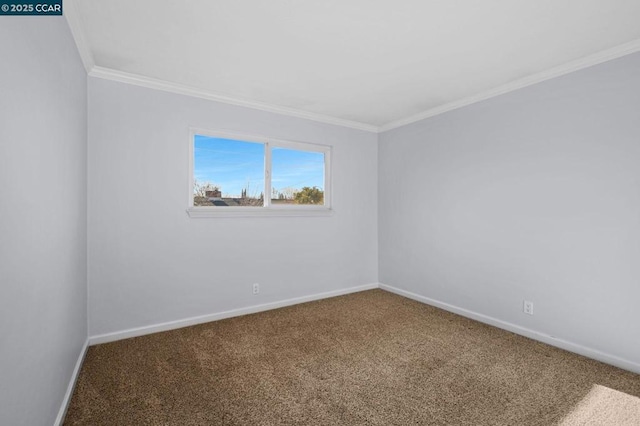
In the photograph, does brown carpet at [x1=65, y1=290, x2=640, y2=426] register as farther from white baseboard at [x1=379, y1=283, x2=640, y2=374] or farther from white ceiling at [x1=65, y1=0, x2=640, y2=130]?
white ceiling at [x1=65, y1=0, x2=640, y2=130]

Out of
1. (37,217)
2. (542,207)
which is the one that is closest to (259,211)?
(37,217)

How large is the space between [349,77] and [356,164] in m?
1.66

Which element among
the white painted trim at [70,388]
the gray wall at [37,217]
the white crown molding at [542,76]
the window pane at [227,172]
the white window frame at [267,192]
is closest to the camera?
the gray wall at [37,217]

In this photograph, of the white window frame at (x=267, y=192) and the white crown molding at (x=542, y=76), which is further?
the white window frame at (x=267, y=192)

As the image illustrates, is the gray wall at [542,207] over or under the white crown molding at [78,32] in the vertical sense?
under

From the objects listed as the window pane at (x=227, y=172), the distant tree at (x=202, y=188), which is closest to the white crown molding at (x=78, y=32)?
the window pane at (x=227, y=172)

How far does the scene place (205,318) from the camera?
327 centimetres

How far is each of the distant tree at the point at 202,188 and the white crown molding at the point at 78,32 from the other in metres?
1.31

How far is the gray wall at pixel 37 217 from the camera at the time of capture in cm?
108

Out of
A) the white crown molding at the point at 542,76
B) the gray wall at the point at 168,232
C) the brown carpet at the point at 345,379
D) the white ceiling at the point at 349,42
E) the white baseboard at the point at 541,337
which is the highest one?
the white ceiling at the point at 349,42

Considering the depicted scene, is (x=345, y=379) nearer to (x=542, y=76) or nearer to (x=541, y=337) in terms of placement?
(x=541, y=337)

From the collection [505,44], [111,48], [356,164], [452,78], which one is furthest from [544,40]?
[111,48]

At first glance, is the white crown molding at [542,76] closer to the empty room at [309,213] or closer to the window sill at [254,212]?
the empty room at [309,213]

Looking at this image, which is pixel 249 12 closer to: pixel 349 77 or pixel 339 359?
pixel 349 77
